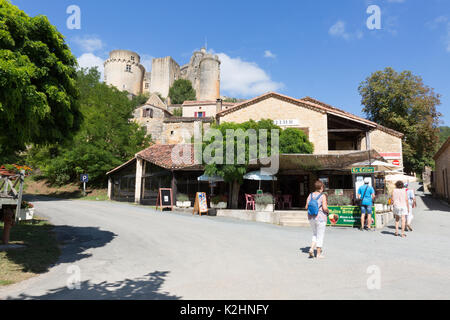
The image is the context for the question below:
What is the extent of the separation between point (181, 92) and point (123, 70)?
1849cm

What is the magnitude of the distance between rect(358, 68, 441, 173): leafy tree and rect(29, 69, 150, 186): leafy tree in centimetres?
2569

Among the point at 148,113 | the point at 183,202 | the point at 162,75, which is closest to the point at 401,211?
the point at 183,202

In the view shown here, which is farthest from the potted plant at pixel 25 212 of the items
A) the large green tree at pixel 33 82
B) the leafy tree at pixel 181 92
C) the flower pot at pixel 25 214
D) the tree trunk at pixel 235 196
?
the leafy tree at pixel 181 92

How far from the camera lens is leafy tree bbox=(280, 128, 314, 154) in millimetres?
19109

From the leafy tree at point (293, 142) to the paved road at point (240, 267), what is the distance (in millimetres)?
9730

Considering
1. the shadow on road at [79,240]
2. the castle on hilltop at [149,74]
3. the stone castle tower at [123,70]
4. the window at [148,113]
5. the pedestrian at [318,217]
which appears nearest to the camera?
the pedestrian at [318,217]

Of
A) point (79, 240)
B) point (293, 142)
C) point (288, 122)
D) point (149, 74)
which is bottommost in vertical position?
point (79, 240)

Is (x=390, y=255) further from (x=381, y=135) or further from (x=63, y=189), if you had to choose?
(x=63, y=189)

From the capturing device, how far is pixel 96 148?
29.8 m

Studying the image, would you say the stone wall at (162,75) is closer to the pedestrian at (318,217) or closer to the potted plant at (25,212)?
the potted plant at (25,212)

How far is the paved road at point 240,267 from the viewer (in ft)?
14.0

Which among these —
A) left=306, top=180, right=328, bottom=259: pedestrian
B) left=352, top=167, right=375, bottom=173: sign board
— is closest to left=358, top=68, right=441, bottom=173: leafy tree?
left=352, top=167, right=375, bottom=173: sign board

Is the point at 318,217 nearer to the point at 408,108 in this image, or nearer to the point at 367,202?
the point at 367,202

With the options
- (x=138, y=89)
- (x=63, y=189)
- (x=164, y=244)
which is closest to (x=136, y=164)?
(x=63, y=189)
